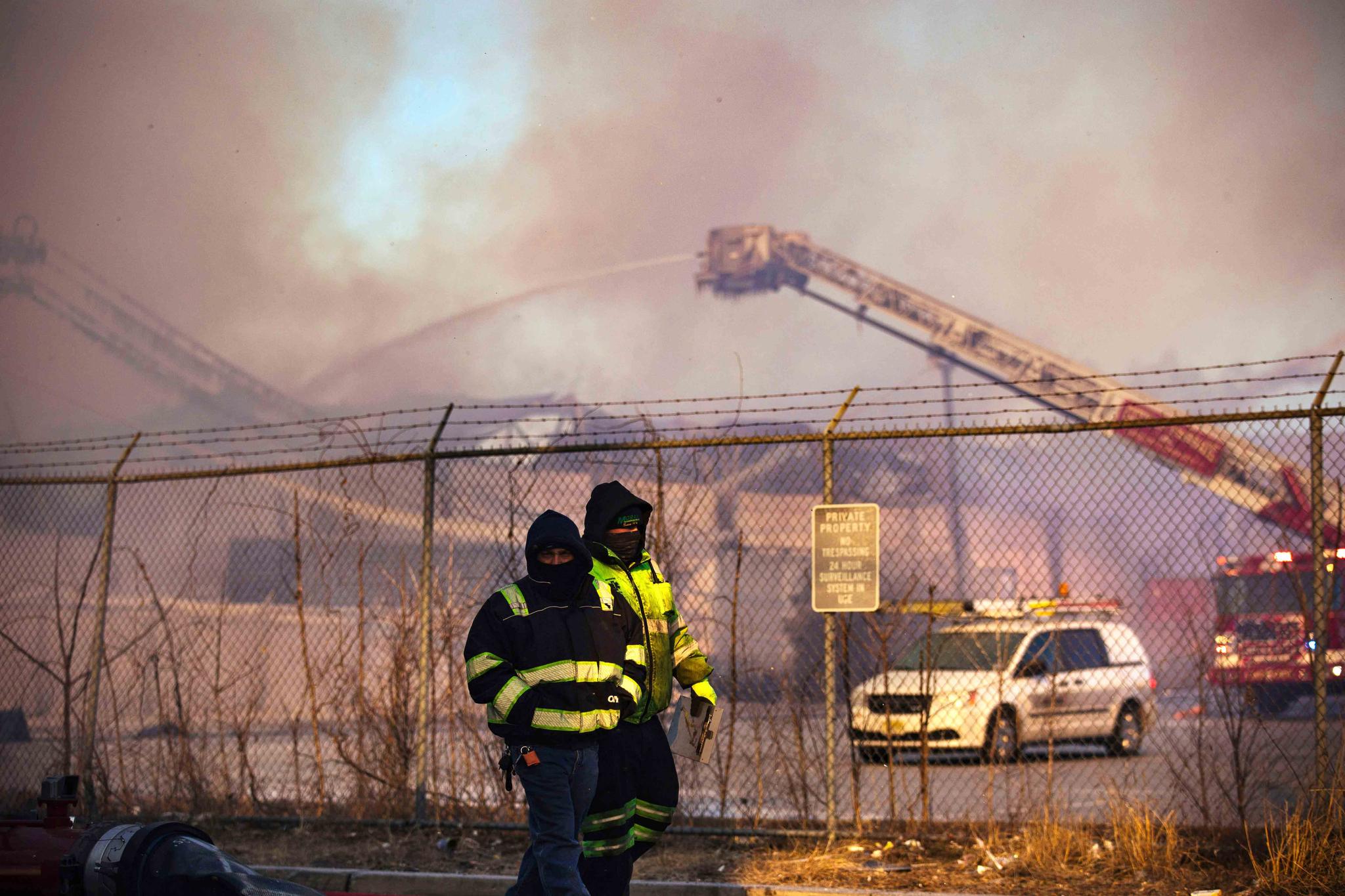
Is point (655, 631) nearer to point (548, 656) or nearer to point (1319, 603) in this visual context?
point (548, 656)

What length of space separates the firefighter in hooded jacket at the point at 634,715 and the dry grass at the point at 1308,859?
316 cm

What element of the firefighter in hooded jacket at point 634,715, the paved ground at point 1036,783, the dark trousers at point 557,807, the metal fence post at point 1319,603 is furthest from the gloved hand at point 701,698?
the metal fence post at point 1319,603

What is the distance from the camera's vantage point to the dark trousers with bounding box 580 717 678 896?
494 cm

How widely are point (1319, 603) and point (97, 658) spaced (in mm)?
8210

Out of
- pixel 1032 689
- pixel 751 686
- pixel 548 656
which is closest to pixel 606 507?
pixel 548 656

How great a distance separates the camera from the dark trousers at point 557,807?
4.59 meters

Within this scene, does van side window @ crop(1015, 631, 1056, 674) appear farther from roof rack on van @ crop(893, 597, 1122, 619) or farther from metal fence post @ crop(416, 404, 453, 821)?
metal fence post @ crop(416, 404, 453, 821)

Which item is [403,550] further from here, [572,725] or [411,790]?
[572,725]

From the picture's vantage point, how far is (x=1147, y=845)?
6707 millimetres

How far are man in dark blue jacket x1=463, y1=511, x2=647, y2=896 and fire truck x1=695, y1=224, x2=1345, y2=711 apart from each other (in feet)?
10.5

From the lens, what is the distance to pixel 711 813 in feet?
29.8

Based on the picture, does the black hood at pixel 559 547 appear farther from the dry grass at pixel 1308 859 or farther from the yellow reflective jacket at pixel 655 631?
the dry grass at pixel 1308 859

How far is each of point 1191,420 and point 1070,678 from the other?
23.8 feet

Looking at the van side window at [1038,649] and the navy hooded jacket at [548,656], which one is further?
the van side window at [1038,649]
